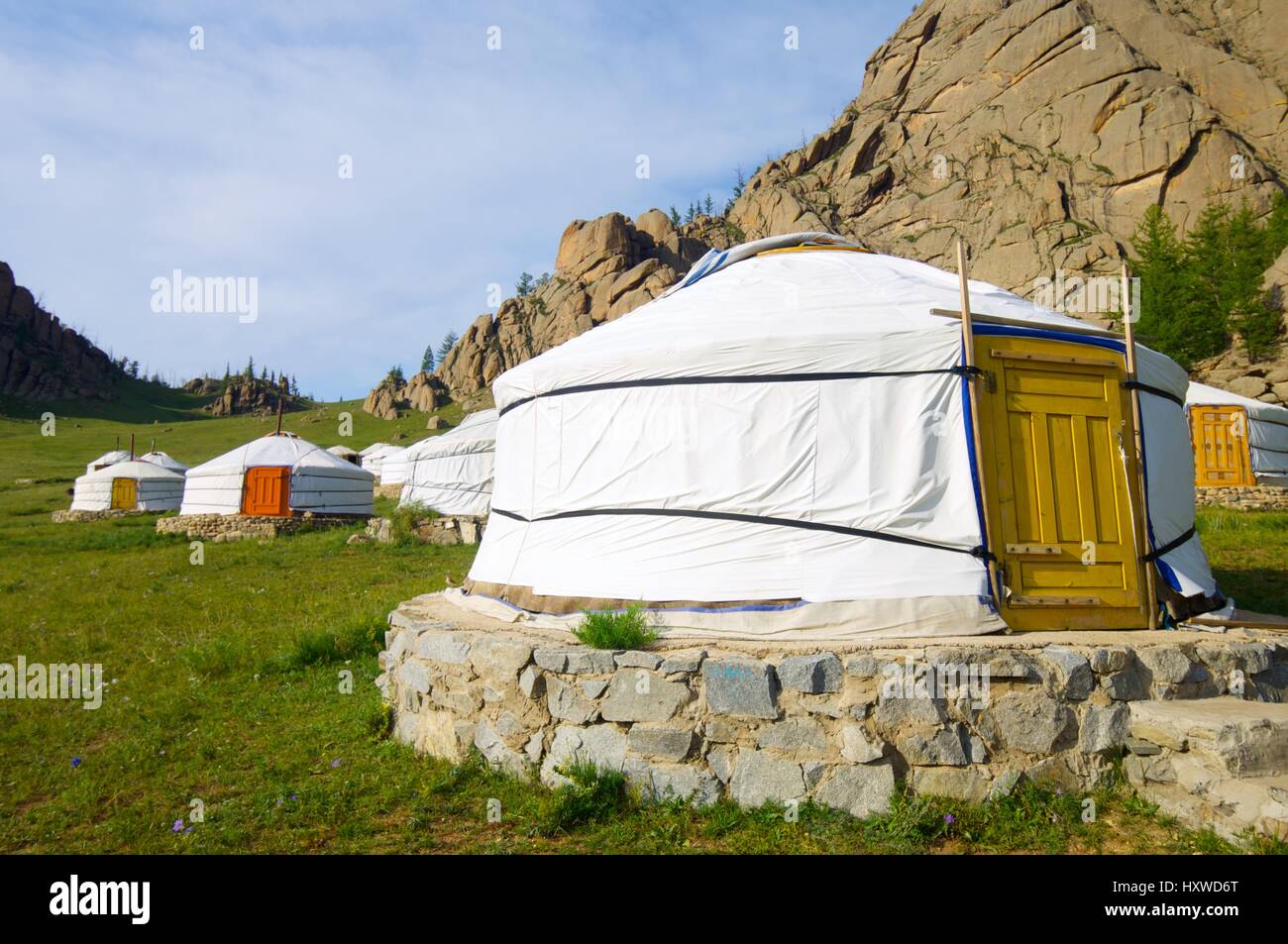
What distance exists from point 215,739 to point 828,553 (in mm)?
3587

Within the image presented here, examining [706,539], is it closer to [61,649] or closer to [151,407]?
[61,649]

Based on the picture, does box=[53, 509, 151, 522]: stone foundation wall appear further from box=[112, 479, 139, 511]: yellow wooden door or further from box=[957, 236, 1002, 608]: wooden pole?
box=[957, 236, 1002, 608]: wooden pole

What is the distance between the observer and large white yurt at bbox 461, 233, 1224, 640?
3666mm

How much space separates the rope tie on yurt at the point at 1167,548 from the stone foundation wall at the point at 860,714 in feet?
2.10

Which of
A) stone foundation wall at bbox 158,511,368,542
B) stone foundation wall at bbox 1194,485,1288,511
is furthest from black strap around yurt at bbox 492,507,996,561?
stone foundation wall at bbox 158,511,368,542

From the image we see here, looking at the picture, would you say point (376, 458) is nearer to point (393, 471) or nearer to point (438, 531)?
point (393, 471)

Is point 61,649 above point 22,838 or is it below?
above

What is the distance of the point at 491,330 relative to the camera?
5362 centimetres

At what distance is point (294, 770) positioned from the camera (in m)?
3.74

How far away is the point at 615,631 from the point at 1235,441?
13.8 m

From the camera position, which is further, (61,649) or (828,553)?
(61,649)
